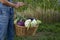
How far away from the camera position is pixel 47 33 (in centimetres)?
476

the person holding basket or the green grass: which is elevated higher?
the person holding basket

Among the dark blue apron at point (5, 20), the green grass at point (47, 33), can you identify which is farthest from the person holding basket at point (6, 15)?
the green grass at point (47, 33)

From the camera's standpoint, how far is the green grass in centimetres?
445

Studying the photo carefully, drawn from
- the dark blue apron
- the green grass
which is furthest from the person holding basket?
the green grass

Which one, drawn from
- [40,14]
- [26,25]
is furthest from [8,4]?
[40,14]

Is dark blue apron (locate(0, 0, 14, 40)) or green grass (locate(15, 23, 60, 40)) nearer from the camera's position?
dark blue apron (locate(0, 0, 14, 40))

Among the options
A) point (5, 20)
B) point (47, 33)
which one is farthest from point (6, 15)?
point (47, 33)

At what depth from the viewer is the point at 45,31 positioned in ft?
15.8

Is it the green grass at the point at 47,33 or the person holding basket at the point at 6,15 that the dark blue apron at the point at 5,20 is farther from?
the green grass at the point at 47,33

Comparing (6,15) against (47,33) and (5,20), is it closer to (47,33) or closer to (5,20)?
(5,20)

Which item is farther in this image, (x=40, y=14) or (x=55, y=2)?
(x=40, y=14)

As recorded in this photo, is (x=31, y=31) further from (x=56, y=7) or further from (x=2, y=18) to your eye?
(x=56, y=7)

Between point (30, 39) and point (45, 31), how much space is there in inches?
23.0

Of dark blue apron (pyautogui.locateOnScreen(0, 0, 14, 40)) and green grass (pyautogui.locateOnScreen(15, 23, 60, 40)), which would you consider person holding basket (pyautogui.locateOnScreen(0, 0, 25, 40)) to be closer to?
dark blue apron (pyautogui.locateOnScreen(0, 0, 14, 40))
